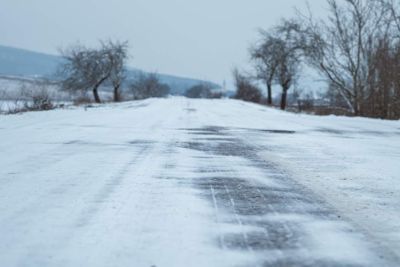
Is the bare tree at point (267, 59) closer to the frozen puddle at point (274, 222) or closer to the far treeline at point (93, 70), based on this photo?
the far treeline at point (93, 70)

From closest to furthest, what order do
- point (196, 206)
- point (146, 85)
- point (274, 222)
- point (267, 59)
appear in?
1. point (274, 222)
2. point (196, 206)
3. point (267, 59)
4. point (146, 85)

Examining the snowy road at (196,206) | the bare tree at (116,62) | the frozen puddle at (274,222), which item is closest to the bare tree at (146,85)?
the bare tree at (116,62)

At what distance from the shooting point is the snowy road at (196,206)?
11.6ft

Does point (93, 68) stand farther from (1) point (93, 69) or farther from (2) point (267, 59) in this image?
(2) point (267, 59)

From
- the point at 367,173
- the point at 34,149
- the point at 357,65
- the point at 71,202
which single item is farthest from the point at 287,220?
the point at 357,65

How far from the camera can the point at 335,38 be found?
26219 mm

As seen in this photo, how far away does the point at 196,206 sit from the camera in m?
4.85

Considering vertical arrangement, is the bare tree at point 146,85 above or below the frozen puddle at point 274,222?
above

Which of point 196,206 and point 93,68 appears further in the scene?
point 93,68

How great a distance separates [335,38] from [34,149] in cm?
2062

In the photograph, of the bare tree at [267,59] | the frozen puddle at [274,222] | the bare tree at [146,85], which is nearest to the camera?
the frozen puddle at [274,222]

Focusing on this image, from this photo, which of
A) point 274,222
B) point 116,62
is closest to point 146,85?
point 116,62

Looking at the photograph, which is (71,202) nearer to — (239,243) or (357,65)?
(239,243)

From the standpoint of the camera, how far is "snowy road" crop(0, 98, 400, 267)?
353cm
